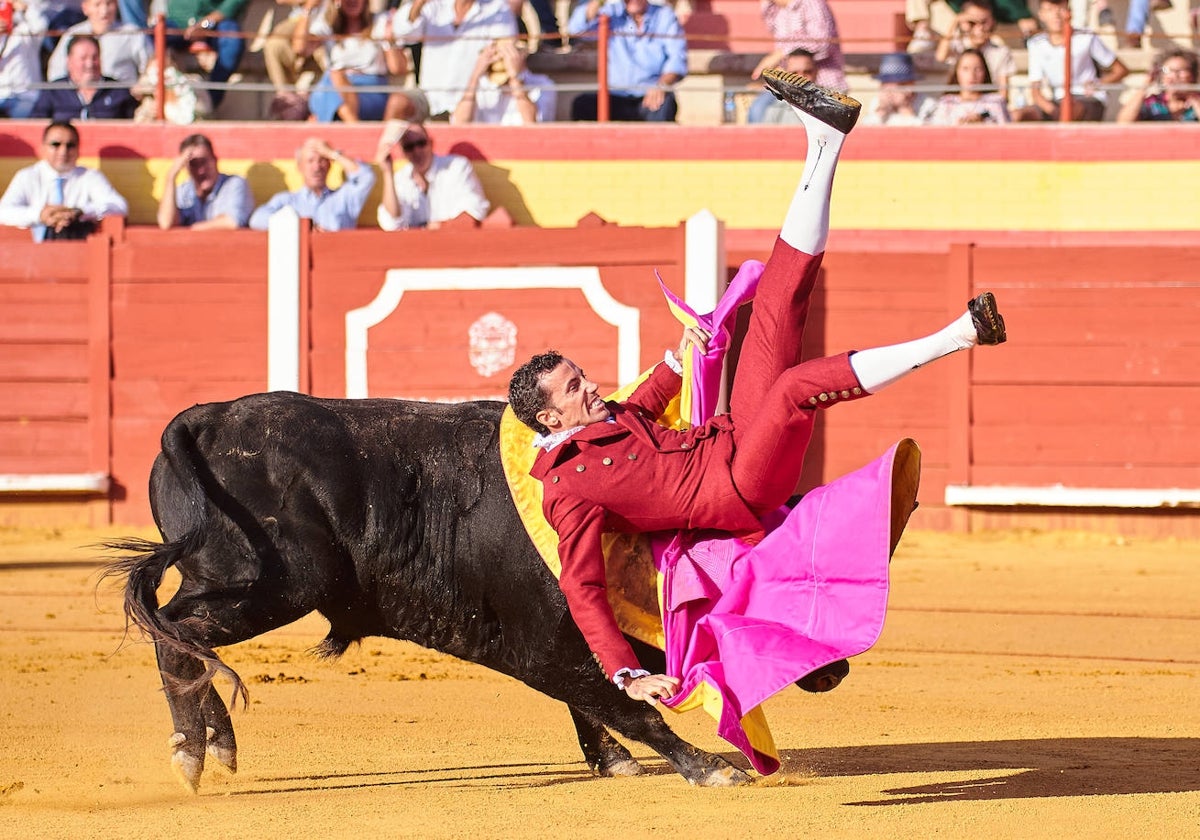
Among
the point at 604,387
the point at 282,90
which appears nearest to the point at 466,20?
the point at 282,90

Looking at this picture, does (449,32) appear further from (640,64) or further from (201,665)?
(201,665)

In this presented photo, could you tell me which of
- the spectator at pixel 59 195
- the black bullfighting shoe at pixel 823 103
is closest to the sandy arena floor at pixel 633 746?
the black bullfighting shoe at pixel 823 103

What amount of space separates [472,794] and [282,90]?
6.38 m

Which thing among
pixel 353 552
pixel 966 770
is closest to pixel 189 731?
pixel 353 552

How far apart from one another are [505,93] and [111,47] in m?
2.07

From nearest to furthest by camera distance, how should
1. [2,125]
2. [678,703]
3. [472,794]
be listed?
[678,703], [472,794], [2,125]

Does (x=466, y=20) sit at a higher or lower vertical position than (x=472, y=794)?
higher

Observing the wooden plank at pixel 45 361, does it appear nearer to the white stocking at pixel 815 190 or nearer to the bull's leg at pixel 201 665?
the bull's leg at pixel 201 665

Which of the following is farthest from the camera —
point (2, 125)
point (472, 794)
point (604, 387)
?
point (2, 125)

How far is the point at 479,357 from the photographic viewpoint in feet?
27.8

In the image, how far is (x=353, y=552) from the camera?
3.51m

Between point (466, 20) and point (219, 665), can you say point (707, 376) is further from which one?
point (466, 20)

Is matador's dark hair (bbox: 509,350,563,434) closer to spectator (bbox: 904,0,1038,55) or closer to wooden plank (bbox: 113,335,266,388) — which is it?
wooden plank (bbox: 113,335,266,388)

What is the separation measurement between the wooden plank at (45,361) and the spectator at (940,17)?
14.8 feet
